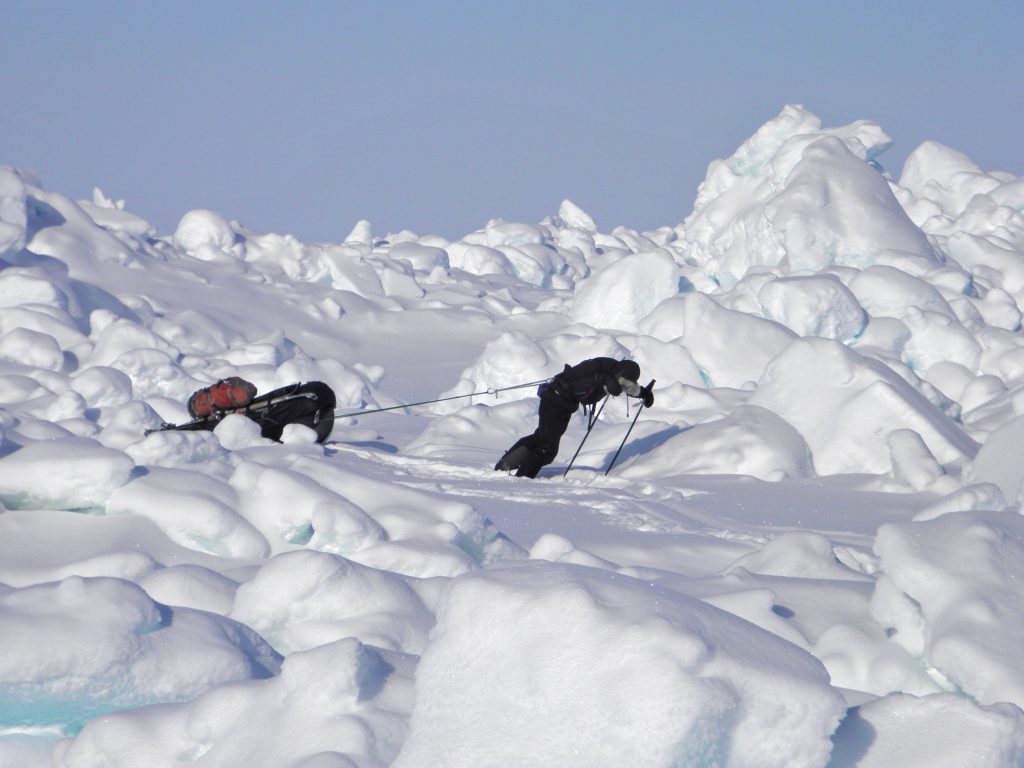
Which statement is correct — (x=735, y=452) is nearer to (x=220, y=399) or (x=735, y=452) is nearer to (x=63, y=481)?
(x=220, y=399)

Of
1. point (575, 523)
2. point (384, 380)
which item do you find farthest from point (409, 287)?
point (575, 523)

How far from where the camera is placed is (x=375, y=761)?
2662 mm

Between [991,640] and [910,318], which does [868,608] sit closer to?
[991,640]

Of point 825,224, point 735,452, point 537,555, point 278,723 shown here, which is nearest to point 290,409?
point 735,452

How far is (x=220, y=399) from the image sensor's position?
978 centimetres

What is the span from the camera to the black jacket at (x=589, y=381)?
8344mm

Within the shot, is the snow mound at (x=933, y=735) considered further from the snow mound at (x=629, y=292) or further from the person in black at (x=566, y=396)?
the snow mound at (x=629, y=292)

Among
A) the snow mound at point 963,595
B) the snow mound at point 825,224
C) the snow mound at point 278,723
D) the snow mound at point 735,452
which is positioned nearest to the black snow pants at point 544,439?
the snow mound at point 735,452

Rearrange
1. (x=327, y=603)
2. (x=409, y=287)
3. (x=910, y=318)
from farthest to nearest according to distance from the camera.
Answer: (x=409, y=287), (x=910, y=318), (x=327, y=603)

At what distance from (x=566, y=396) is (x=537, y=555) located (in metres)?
3.45

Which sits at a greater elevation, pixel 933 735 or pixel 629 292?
pixel 933 735

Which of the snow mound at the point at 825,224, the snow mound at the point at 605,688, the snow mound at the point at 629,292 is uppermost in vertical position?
the snow mound at the point at 605,688

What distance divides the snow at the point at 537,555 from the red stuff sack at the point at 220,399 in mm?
992

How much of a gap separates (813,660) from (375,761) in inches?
40.3
